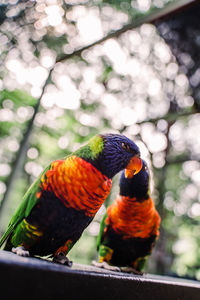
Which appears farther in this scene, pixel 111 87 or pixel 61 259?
pixel 111 87

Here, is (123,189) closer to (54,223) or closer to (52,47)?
(54,223)

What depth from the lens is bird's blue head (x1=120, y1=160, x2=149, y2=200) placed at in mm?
1924

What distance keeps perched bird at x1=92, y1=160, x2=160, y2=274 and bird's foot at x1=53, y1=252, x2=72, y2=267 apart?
31.2 inches

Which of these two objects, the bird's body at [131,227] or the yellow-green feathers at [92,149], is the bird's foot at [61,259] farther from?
the bird's body at [131,227]

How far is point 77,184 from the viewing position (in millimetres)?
1162

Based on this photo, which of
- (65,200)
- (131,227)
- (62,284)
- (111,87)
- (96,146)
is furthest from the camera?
(111,87)

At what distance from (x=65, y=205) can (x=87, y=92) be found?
4291mm

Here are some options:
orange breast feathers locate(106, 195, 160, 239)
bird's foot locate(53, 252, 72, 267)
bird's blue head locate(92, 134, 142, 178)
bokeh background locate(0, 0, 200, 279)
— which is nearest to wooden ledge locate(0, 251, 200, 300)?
bird's foot locate(53, 252, 72, 267)

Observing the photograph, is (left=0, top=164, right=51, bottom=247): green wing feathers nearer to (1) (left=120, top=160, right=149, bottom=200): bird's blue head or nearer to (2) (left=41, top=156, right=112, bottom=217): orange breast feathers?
(2) (left=41, top=156, right=112, bottom=217): orange breast feathers

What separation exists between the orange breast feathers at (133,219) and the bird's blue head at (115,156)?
2.09 ft

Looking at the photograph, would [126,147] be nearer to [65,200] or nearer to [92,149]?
[92,149]

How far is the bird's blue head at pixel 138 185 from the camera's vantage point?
75.7 inches

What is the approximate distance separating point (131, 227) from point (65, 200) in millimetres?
1018

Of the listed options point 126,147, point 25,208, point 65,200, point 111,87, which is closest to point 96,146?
point 126,147
